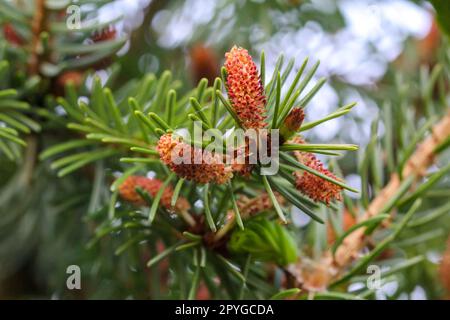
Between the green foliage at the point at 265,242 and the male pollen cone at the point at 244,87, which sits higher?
the male pollen cone at the point at 244,87

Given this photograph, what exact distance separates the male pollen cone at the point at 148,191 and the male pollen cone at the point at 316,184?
0.10 m

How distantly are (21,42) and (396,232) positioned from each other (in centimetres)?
39

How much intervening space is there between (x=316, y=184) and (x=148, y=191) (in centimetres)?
13

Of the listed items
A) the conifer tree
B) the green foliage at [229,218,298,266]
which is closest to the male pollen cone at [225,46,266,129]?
the conifer tree

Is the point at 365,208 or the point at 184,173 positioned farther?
the point at 365,208

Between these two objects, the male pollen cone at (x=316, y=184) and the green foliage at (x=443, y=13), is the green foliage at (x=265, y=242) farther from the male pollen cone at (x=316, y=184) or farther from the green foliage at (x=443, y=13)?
the green foliage at (x=443, y=13)

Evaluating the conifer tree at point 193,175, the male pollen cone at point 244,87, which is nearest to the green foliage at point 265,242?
the conifer tree at point 193,175

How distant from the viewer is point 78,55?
629 mm

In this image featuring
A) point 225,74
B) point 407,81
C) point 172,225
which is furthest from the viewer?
point 407,81

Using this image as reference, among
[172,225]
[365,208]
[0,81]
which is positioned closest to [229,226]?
[172,225]

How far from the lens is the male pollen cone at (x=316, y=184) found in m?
0.36

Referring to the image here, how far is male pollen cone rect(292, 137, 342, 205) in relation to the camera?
0.36m

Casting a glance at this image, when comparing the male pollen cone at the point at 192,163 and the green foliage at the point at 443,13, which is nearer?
the male pollen cone at the point at 192,163

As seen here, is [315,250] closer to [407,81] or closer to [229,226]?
[229,226]
